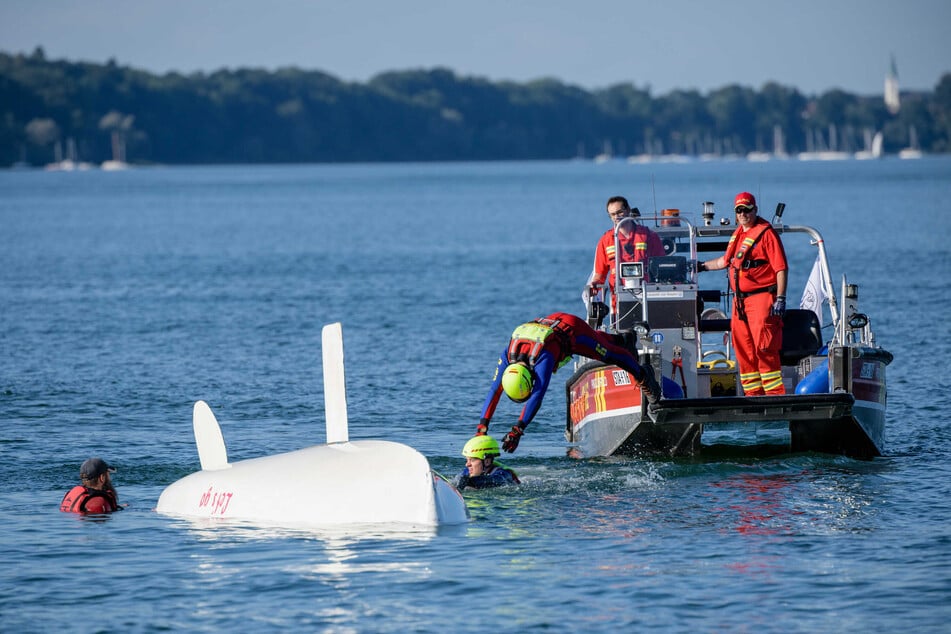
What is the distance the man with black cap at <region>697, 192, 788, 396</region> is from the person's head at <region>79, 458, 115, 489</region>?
6341mm

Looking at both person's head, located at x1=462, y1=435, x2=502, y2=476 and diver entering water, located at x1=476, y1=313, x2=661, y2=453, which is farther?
person's head, located at x1=462, y1=435, x2=502, y2=476

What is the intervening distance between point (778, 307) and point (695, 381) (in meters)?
1.29

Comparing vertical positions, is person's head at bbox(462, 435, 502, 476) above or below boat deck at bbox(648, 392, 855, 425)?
below

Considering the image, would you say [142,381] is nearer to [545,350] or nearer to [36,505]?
→ [36,505]

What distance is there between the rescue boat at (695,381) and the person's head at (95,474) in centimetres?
505

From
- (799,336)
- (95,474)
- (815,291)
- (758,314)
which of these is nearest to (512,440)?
(758,314)

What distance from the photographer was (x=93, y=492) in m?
13.7

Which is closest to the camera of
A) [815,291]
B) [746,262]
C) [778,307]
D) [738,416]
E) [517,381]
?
[517,381]

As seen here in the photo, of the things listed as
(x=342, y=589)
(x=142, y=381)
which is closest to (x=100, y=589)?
(x=342, y=589)

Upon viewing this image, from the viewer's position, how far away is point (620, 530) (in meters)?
12.7

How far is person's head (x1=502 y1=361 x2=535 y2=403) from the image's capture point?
523 inches

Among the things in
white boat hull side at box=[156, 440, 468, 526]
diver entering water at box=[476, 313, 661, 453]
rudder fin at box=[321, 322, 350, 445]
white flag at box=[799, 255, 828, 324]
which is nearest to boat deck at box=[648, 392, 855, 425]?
diver entering water at box=[476, 313, 661, 453]

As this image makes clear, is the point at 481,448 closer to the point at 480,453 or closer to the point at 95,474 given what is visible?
the point at 480,453

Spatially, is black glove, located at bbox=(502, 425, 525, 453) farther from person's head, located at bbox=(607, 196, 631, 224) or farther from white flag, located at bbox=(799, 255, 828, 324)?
white flag, located at bbox=(799, 255, 828, 324)
